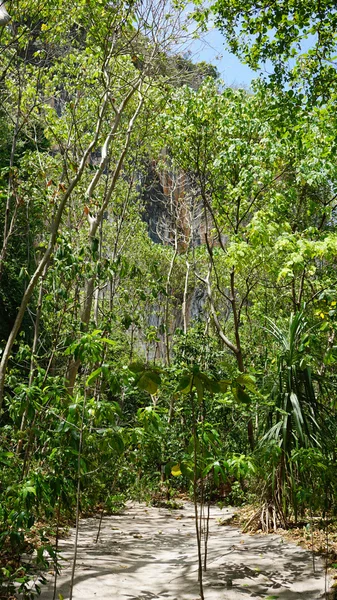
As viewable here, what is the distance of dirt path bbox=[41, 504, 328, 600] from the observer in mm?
3713

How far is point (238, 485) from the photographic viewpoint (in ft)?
27.2

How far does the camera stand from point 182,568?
14.7 feet

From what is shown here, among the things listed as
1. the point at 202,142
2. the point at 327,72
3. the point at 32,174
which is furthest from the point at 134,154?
the point at 327,72

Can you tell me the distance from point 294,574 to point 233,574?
0.45 m

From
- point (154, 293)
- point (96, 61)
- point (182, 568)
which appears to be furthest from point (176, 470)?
point (96, 61)

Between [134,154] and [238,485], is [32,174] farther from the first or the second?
[238,485]

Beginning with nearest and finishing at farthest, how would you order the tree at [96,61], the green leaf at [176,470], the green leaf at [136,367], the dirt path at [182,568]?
the green leaf at [136,367], the green leaf at [176,470], the dirt path at [182,568], the tree at [96,61]

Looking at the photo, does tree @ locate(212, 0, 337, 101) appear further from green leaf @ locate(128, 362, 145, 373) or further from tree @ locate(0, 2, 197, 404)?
green leaf @ locate(128, 362, 145, 373)

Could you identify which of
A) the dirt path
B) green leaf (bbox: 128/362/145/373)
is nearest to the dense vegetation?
green leaf (bbox: 128/362/145/373)

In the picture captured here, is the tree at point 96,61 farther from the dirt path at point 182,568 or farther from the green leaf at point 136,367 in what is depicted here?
the green leaf at point 136,367

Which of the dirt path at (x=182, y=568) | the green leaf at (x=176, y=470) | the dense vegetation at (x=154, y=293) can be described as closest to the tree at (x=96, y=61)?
the dense vegetation at (x=154, y=293)

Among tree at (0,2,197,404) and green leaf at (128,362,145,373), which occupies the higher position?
tree at (0,2,197,404)

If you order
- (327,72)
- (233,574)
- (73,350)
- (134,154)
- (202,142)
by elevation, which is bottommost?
(233,574)

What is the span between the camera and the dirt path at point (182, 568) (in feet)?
12.2
